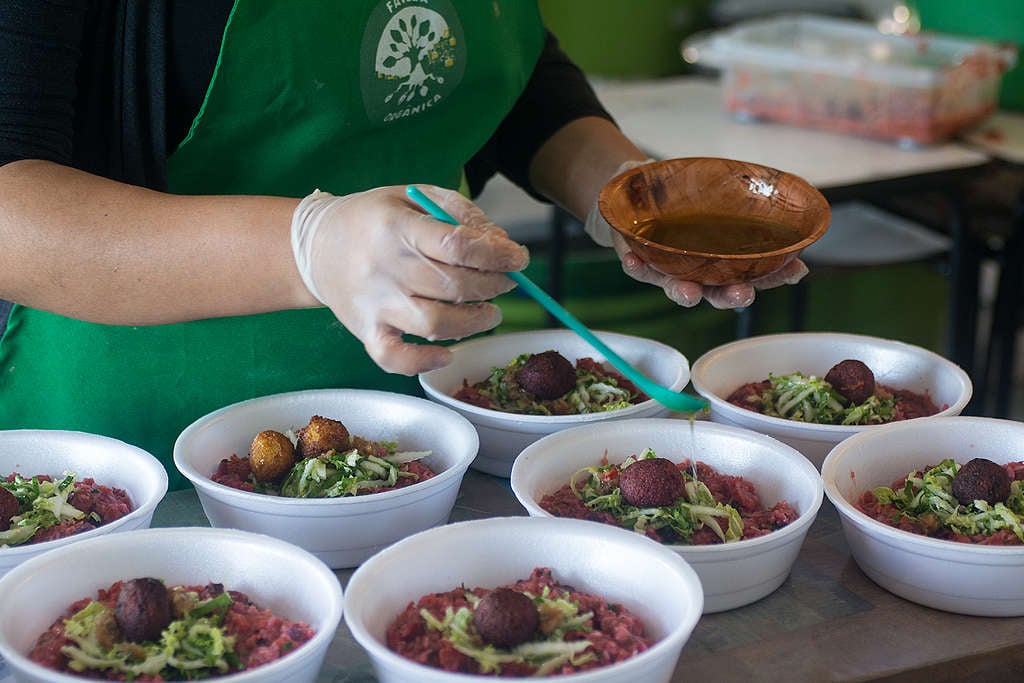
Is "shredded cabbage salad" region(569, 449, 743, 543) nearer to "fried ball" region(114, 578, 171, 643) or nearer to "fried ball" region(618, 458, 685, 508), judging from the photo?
"fried ball" region(618, 458, 685, 508)

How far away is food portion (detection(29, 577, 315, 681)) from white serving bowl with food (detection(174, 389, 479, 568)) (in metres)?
0.19

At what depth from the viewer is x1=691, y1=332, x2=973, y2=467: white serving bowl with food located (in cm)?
188

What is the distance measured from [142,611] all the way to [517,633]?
16.9 inches

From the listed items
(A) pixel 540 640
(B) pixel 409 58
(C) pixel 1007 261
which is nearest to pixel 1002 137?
(C) pixel 1007 261

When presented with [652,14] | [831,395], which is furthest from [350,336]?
[652,14]

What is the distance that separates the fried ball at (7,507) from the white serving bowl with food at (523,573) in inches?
20.0

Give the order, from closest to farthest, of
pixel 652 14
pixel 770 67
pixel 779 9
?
pixel 770 67 → pixel 779 9 → pixel 652 14

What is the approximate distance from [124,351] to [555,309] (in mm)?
794

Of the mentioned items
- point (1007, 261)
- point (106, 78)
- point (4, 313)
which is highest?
point (106, 78)

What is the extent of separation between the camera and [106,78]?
1.78m

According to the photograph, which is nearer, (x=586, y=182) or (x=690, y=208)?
(x=690, y=208)

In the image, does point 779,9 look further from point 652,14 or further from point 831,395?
point 831,395

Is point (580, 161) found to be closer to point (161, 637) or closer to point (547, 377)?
point (547, 377)

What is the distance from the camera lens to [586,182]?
2.21 metres
